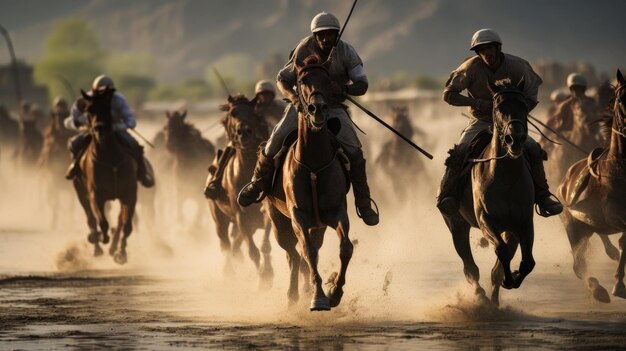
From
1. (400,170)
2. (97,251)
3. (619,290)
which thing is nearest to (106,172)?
(97,251)

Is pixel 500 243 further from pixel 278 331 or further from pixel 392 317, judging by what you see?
pixel 278 331

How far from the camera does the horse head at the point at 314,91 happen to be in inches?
623

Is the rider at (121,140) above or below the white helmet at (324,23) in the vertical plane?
above

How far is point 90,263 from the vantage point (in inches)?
1055

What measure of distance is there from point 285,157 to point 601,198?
4.12 metres

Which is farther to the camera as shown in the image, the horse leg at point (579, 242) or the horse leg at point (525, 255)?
the horse leg at point (579, 242)

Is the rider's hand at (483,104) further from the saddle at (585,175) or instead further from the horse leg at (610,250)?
the horse leg at (610,250)

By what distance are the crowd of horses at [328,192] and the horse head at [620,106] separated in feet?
0.04

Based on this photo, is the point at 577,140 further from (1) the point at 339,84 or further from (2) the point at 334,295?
(2) the point at 334,295

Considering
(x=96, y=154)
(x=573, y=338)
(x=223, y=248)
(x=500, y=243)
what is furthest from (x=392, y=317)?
(x=96, y=154)

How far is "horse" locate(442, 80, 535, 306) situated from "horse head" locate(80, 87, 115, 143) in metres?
8.85

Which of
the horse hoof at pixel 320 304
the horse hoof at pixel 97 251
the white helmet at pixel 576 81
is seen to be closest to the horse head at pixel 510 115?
the horse hoof at pixel 320 304

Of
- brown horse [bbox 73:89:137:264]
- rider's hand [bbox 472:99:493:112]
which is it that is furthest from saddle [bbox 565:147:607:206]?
brown horse [bbox 73:89:137:264]

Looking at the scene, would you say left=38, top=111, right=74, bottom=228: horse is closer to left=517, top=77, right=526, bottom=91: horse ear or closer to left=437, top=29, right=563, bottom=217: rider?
left=437, top=29, right=563, bottom=217: rider
